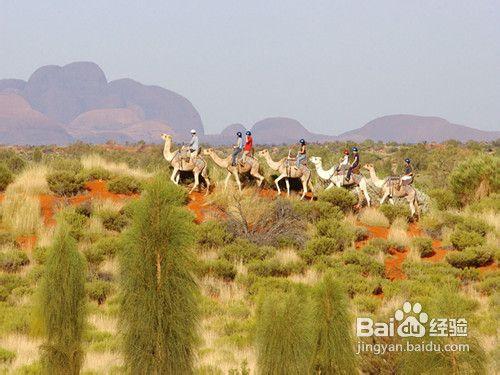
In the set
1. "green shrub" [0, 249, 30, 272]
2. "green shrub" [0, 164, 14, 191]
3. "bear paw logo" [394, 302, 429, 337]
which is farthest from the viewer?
"green shrub" [0, 164, 14, 191]

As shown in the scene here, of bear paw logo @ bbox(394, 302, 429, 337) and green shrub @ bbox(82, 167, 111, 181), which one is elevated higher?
bear paw logo @ bbox(394, 302, 429, 337)

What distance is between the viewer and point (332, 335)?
5.75m

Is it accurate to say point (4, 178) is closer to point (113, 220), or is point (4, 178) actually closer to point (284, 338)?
point (113, 220)

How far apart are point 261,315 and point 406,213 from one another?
1776 centimetres

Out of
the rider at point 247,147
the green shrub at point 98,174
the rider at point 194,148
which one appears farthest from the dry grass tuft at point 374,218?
the green shrub at point 98,174

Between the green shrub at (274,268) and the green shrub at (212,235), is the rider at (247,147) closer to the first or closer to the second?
the green shrub at (212,235)

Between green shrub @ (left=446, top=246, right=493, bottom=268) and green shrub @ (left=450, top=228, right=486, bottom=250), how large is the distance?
37.9 inches

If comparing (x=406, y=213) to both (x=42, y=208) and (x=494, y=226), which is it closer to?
(x=494, y=226)

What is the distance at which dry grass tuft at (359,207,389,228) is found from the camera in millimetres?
22203

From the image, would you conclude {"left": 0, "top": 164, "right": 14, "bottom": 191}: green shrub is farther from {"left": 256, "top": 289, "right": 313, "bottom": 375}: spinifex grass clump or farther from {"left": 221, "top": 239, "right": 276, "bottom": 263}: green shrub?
{"left": 256, "top": 289, "right": 313, "bottom": 375}: spinifex grass clump

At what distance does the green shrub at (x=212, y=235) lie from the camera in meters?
19.1

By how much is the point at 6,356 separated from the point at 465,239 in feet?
44.0

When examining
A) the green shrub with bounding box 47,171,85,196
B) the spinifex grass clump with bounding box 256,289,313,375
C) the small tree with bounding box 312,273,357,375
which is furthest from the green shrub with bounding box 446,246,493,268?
the spinifex grass clump with bounding box 256,289,313,375

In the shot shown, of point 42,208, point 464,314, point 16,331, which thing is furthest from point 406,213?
point 464,314
